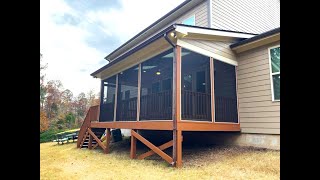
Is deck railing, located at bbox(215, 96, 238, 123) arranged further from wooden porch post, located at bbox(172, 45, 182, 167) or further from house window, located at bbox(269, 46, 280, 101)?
wooden porch post, located at bbox(172, 45, 182, 167)

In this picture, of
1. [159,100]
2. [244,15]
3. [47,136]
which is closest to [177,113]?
[159,100]

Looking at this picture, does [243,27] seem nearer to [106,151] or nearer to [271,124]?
[271,124]

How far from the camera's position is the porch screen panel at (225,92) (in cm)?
840

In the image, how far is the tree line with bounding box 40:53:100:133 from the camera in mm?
25828

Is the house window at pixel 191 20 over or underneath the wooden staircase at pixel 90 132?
over

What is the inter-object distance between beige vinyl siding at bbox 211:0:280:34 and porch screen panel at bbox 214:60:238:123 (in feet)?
7.79

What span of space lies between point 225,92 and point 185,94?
10.1 feet

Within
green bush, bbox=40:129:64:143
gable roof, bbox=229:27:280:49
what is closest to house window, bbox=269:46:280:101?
gable roof, bbox=229:27:280:49

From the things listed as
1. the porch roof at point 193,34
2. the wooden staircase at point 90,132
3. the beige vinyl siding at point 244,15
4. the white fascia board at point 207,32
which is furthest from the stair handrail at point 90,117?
the beige vinyl siding at point 244,15

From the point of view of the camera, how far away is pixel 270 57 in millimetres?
8258

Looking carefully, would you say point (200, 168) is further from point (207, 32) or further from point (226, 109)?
point (207, 32)

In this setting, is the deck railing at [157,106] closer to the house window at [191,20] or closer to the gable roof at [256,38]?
the gable roof at [256,38]

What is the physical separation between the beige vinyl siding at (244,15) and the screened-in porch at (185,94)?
240 centimetres
